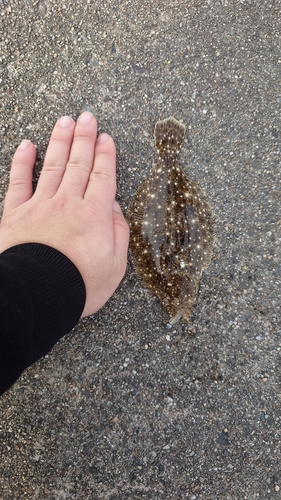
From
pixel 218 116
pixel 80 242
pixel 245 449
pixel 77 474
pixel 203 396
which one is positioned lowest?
pixel 77 474

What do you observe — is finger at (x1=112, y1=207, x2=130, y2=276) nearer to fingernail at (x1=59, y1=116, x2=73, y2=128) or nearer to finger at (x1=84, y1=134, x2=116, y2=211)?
finger at (x1=84, y1=134, x2=116, y2=211)

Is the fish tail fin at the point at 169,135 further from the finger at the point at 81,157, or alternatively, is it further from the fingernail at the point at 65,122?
the fingernail at the point at 65,122

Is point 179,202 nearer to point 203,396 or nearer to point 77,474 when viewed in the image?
point 203,396

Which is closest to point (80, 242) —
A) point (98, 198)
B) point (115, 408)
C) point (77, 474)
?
point (98, 198)

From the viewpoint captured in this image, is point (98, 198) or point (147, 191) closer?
point (98, 198)

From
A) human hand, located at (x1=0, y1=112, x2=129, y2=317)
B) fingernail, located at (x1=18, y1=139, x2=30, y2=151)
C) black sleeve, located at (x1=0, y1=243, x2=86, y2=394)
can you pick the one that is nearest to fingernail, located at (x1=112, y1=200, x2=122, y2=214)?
human hand, located at (x1=0, y1=112, x2=129, y2=317)

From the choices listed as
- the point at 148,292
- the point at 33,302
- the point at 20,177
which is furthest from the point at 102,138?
the point at 33,302

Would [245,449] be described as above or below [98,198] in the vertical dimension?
below
